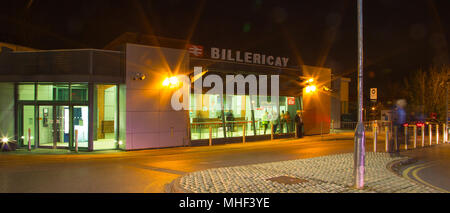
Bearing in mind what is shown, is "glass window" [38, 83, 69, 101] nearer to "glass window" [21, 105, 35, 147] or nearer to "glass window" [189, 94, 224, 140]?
"glass window" [21, 105, 35, 147]

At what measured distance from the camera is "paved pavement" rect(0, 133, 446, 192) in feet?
26.3

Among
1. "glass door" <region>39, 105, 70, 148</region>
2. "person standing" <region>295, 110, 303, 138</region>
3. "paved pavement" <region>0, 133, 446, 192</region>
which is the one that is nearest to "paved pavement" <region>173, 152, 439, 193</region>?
"paved pavement" <region>0, 133, 446, 192</region>

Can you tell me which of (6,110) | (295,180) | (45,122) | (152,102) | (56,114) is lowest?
(295,180)

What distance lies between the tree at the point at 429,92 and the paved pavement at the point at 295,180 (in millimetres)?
24483

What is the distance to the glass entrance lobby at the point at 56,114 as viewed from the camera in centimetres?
1518

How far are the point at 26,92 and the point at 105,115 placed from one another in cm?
373

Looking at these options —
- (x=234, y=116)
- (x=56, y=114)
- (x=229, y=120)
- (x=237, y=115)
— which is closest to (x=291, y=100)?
(x=237, y=115)

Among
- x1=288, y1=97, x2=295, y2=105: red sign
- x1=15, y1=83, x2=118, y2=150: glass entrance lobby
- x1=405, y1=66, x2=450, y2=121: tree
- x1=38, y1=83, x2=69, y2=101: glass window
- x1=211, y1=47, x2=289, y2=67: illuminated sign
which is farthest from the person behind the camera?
x1=405, y1=66, x2=450, y2=121: tree

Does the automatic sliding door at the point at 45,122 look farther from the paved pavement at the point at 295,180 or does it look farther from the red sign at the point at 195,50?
the paved pavement at the point at 295,180

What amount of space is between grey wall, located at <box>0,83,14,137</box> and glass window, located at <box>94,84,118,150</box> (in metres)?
3.67

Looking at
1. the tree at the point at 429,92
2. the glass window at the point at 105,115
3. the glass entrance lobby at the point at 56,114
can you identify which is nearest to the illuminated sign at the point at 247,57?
the glass window at the point at 105,115

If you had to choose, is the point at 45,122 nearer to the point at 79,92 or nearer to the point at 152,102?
the point at 79,92

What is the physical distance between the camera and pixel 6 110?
15.3 m

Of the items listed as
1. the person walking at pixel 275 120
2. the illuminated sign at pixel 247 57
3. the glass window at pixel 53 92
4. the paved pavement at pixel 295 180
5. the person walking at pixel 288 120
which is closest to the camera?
the paved pavement at pixel 295 180
